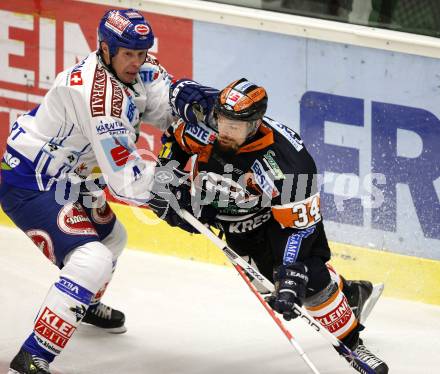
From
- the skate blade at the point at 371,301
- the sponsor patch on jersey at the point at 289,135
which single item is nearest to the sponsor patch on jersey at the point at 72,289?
the sponsor patch on jersey at the point at 289,135

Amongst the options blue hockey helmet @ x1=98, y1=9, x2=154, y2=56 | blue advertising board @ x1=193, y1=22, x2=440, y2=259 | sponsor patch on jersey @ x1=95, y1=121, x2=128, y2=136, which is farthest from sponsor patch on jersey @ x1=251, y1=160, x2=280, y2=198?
blue advertising board @ x1=193, y1=22, x2=440, y2=259

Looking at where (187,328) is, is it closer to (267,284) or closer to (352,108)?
(267,284)

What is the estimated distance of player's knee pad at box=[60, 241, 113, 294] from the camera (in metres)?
4.64

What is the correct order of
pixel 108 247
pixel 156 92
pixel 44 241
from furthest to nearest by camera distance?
pixel 108 247, pixel 156 92, pixel 44 241

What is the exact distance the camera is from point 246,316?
582 centimetres

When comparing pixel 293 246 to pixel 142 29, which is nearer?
pixel 293 246

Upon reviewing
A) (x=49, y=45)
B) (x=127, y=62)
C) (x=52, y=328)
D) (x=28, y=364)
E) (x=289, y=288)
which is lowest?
(x=28, y=364)

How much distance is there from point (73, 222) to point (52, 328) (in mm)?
439

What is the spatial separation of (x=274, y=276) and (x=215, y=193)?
46 centimetres

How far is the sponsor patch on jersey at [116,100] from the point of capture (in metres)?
4.68

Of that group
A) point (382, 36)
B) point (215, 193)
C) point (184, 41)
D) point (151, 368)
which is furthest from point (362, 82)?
point (151, 368)

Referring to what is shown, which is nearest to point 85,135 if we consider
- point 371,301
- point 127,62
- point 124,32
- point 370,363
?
point 127,62

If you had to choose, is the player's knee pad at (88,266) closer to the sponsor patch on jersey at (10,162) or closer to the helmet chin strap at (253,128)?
the sponsor patch on jersey at (10,162)

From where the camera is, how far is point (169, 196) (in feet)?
16.0
